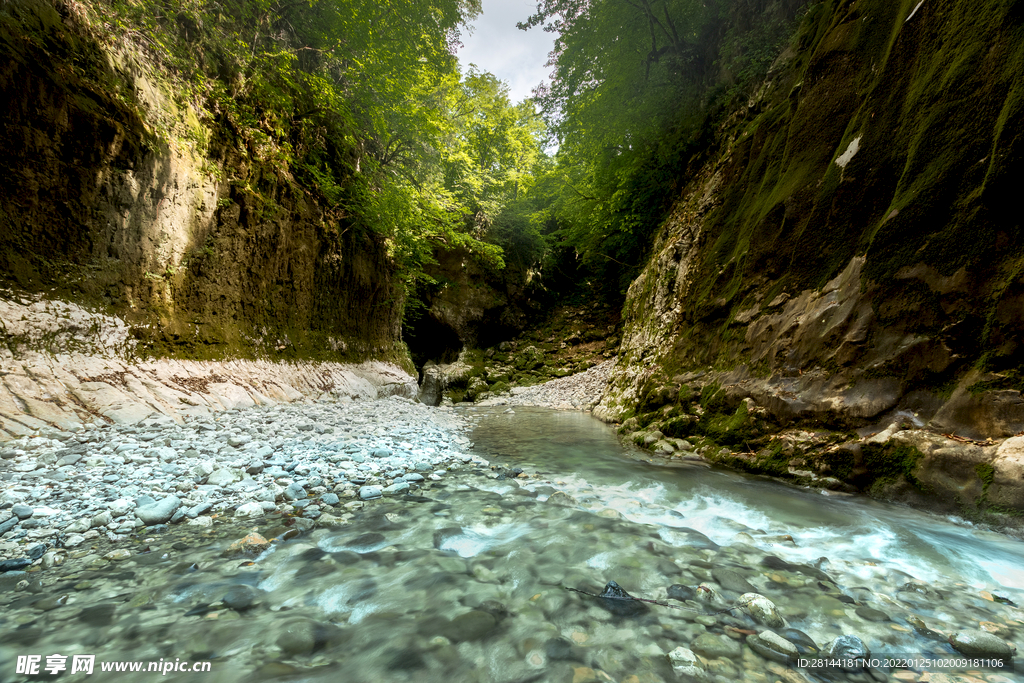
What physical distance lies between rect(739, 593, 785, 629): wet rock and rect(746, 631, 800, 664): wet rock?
0.11 metres

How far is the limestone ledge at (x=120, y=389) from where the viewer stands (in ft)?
12.9

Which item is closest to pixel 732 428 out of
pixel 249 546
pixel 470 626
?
pixel 470 626

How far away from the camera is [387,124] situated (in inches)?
480

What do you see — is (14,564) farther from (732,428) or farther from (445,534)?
(732,428)

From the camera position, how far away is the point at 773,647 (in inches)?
64.6

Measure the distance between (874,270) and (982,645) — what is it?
146 inches

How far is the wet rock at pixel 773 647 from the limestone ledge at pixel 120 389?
6139 mm

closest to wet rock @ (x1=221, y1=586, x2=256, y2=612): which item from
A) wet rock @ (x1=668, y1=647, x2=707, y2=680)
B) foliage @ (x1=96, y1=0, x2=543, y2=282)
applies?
wet rock @ (x1=668, y1=647, x2=707, y2=680)

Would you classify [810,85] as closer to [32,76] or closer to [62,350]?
[32,76]

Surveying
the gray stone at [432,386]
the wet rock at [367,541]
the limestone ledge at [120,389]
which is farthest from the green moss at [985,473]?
the gray stone at [432,386]

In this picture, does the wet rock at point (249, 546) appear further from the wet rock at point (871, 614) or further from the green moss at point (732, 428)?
the green moss at point (732, 428)

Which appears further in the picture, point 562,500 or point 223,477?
point 562,500

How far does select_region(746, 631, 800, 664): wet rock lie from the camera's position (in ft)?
5.24

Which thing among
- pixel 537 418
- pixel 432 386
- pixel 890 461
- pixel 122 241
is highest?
pixel 122 241
